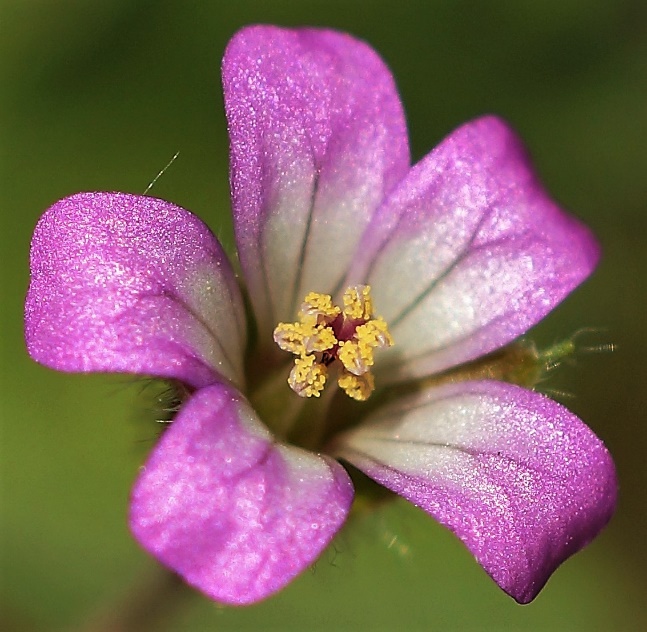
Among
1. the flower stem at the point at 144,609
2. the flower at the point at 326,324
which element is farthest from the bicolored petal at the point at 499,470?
the flower stem at the point at 144,609

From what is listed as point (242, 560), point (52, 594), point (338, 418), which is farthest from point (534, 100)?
point (242, 560)

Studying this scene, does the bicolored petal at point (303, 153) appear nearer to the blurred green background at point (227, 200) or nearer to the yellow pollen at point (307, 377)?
the yellow pollen at point (307, 377)

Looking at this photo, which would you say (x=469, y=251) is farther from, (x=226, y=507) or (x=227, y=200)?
(x=227, y=200)

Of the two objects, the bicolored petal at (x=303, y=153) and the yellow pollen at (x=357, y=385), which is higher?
the bicolored petal at (x=303, y=153)

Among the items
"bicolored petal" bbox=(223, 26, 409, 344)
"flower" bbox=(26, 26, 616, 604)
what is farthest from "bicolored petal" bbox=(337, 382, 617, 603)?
"bicolored petal" bbox=(223, 26, 409, 344)

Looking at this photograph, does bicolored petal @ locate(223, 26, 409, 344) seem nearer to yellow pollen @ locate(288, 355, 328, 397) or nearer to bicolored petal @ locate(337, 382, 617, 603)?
yellow pollen @ locate(288, 355, 328, 397)

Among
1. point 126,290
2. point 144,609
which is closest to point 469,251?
point 126,290
